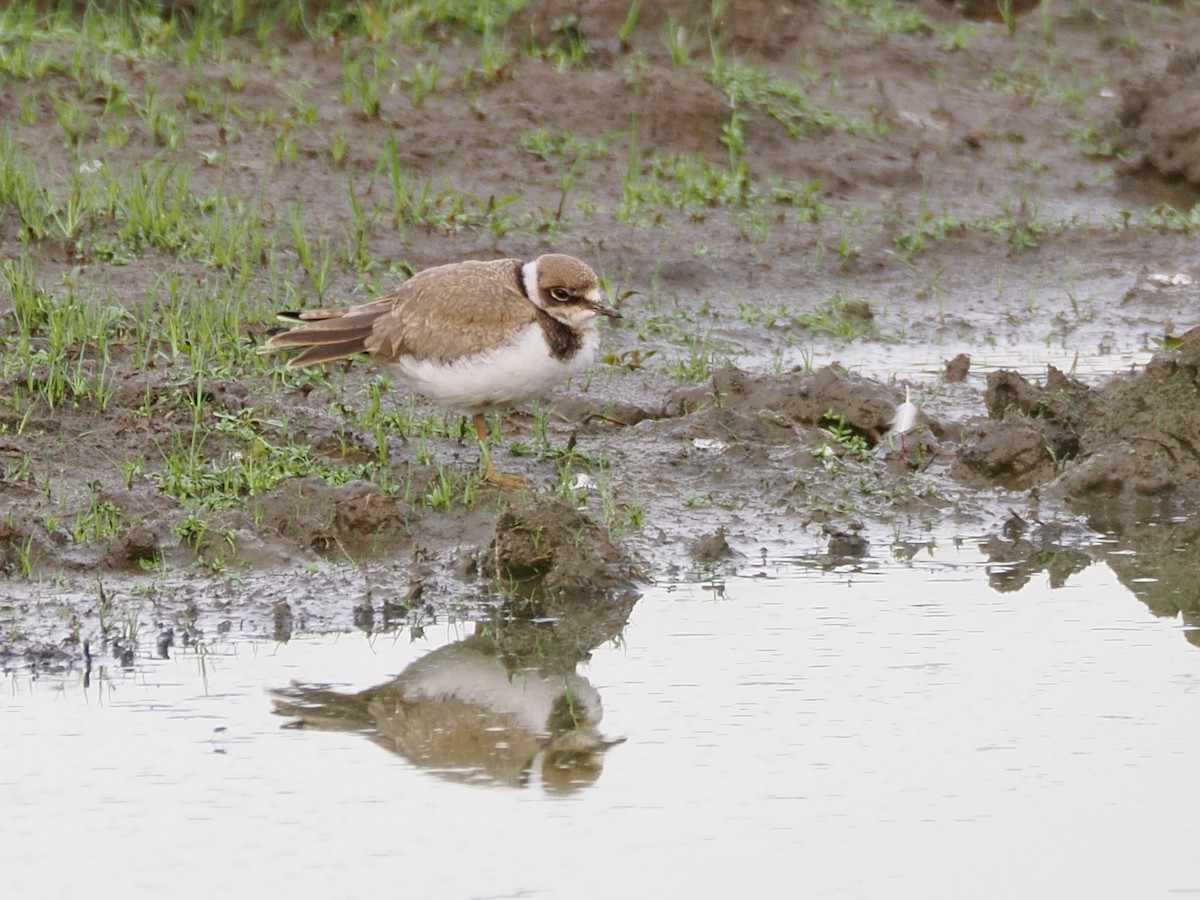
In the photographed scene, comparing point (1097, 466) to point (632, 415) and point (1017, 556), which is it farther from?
point (632, 415)

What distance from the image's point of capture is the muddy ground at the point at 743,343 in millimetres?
6656

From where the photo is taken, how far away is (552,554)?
6.55 m

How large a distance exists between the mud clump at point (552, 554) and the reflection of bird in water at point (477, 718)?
2.06 ft

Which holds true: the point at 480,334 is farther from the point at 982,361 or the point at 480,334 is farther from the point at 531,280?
the point at 982,361

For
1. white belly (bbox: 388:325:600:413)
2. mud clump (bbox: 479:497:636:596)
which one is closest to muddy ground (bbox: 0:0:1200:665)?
mud clump (bbox: 479:497:636:596)

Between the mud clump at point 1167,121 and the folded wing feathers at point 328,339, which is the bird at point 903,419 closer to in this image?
the folded wing feathers at point 328,339

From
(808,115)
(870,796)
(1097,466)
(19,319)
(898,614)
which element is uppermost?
(808,115)

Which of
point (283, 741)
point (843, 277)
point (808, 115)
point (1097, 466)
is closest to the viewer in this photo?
point (283, 741)

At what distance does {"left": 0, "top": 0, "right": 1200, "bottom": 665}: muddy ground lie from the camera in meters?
6.66

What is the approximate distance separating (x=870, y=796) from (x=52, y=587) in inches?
117

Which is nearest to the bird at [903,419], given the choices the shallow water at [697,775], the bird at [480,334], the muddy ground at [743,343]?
the muddy ground at [743,343]

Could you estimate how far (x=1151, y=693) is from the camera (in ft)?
18.6

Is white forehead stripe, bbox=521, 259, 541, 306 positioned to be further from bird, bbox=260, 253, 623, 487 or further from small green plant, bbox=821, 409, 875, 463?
small green plant, bbox=821, 409, 875, 463

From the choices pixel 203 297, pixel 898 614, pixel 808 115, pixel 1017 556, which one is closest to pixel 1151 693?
pixel 898 614
